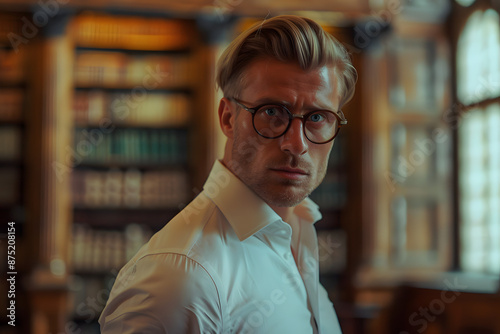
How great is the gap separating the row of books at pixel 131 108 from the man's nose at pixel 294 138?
3891 mm

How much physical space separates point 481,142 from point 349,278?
1739mm

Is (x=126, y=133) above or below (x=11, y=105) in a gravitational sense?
below

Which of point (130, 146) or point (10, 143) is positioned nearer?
point (10, 143)

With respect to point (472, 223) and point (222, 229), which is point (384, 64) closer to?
point (472, 223)

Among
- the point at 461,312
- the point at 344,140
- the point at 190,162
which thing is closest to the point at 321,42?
the point at 461,312

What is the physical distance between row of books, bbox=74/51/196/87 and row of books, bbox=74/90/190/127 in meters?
0.08

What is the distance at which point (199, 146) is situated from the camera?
4.42m

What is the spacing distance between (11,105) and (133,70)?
3.32ft

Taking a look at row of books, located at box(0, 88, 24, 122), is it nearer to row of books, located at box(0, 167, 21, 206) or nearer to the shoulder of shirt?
row of books, located at box(0, 167, 21, 206)

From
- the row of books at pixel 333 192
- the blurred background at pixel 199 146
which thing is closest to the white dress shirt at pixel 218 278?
the blurred background at pixel 199 146

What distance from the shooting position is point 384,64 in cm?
494

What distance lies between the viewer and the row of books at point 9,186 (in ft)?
14.0

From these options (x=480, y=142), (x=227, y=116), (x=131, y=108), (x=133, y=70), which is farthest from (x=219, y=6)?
(x=227, y=116)

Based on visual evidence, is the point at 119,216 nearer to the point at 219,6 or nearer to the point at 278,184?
the point at 219,6
